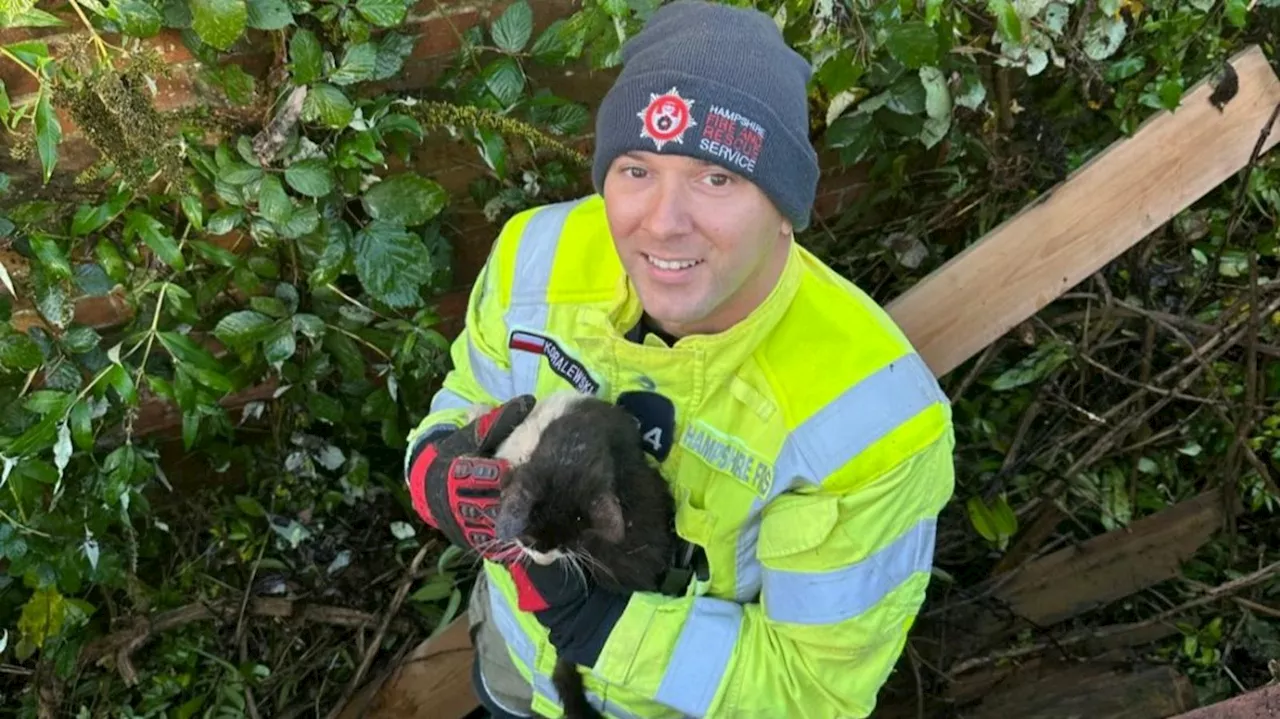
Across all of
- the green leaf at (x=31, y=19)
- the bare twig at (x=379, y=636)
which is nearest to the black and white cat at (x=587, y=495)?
the green leaf at (x=31, y=19)

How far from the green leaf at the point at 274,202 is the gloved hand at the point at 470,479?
2.34 feet

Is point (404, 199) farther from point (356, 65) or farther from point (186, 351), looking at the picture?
point (186, 351)

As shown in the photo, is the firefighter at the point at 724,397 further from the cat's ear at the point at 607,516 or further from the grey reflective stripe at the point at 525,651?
the cat's ear at the point at 607,516

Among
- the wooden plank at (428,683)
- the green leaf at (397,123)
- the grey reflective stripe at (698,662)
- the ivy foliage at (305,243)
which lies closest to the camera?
the grey reflective stripe at (698,662)

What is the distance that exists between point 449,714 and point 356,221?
1.51 meters

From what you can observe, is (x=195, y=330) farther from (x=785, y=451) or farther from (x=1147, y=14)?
(x=1147, y=14)

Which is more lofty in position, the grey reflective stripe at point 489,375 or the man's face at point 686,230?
the man's face at point 686,230

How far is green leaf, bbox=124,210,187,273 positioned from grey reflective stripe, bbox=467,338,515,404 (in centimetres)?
78

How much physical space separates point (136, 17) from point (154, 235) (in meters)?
0.52

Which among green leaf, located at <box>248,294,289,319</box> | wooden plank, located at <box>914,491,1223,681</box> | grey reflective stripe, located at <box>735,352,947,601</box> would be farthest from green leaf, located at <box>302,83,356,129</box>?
wooden plank, located at <box>914,491,1223,681</box>

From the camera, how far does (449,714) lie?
2824 mm

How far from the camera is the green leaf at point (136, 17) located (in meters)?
1.87

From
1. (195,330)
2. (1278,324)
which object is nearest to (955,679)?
(1278,324)

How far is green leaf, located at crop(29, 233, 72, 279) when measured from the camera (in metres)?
2.13
